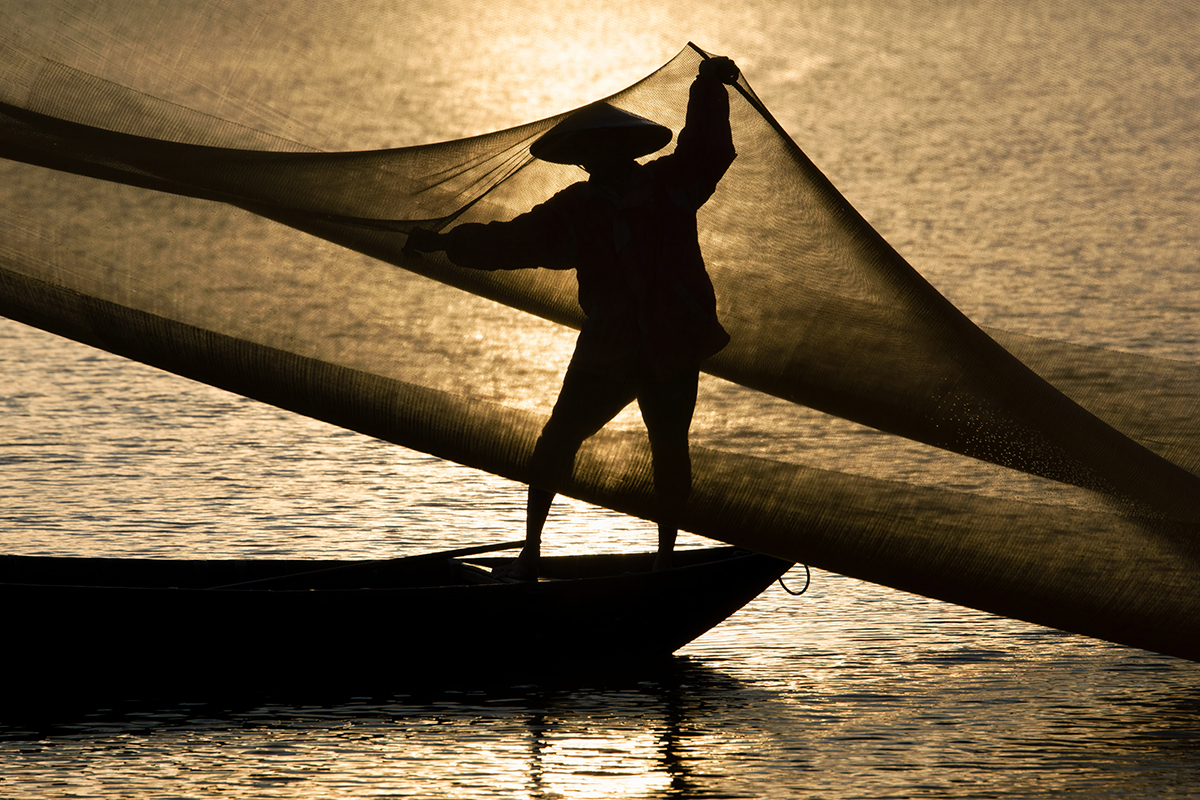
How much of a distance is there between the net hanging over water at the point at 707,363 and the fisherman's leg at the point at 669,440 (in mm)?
44

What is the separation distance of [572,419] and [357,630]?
113 centimetres

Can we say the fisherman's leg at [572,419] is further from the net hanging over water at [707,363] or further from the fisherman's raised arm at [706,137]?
the fisherman's raised arm at [706,137]

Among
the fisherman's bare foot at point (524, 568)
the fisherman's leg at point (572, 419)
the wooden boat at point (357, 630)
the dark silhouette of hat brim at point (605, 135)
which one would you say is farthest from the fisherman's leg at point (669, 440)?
the dark silhouette of hat brim at point (605, 135)

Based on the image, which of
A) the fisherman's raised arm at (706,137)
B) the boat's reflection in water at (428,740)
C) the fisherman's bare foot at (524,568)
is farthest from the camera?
the fisherman's bare foot at (524,568)

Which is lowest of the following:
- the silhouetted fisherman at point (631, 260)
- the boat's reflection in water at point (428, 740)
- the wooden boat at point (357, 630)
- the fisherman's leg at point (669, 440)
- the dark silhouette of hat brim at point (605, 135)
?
the boat's reflection in water at point (428, 740)

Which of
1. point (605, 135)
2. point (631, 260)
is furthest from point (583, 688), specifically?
point (605, 135)

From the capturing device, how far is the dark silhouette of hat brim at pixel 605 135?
6.96 metres

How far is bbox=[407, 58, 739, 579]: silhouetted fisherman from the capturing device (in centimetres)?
696

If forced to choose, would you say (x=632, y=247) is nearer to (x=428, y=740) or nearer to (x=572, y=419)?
(x=572, y=419)

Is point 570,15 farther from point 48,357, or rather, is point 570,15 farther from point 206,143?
point 206,143

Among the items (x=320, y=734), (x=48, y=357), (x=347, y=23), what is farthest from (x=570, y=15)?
(x=320, y=734)

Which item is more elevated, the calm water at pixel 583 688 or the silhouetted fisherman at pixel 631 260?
the silhouetted fisherman at pixel 631 260

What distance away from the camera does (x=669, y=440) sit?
276 inches

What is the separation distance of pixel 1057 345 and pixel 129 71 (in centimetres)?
446
